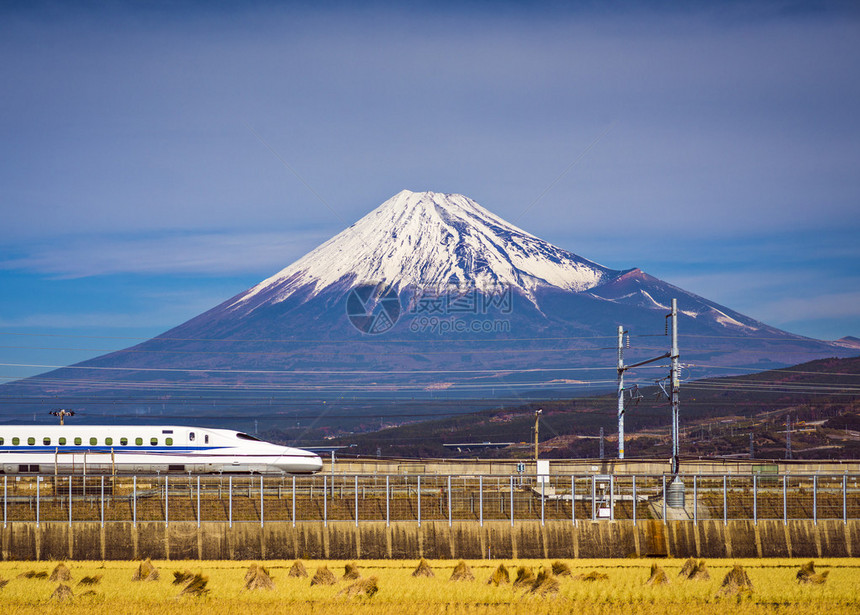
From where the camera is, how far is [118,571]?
47.1 m

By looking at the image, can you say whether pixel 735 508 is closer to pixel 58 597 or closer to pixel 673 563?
pixel 673 563

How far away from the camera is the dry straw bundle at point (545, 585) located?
39938mm

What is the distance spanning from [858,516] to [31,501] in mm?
43786

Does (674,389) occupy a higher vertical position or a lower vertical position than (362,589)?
higher

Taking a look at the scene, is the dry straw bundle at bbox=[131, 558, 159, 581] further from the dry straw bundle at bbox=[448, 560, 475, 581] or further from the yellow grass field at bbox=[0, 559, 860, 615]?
the dry straw bundle at bbox=[448, 560, 475, 581]

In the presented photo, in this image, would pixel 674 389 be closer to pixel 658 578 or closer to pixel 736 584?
pixel 658 578

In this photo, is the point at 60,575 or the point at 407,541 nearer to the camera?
the point at 60,575

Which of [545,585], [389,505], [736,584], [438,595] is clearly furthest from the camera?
[389,505]

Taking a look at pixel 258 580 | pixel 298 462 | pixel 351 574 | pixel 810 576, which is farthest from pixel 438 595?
pixel 298 462

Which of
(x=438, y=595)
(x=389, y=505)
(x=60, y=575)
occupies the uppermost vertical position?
(x=389, y=505)

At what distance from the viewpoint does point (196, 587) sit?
41.2 m

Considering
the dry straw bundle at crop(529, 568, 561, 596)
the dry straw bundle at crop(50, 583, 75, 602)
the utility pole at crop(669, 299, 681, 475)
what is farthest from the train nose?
the dry straw bundle at crop(529, 568, 561, 596)

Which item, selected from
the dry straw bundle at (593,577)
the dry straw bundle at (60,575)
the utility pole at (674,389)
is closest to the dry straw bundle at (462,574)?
the dry straw bundle at (593,577)

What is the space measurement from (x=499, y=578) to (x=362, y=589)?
5522 mm
